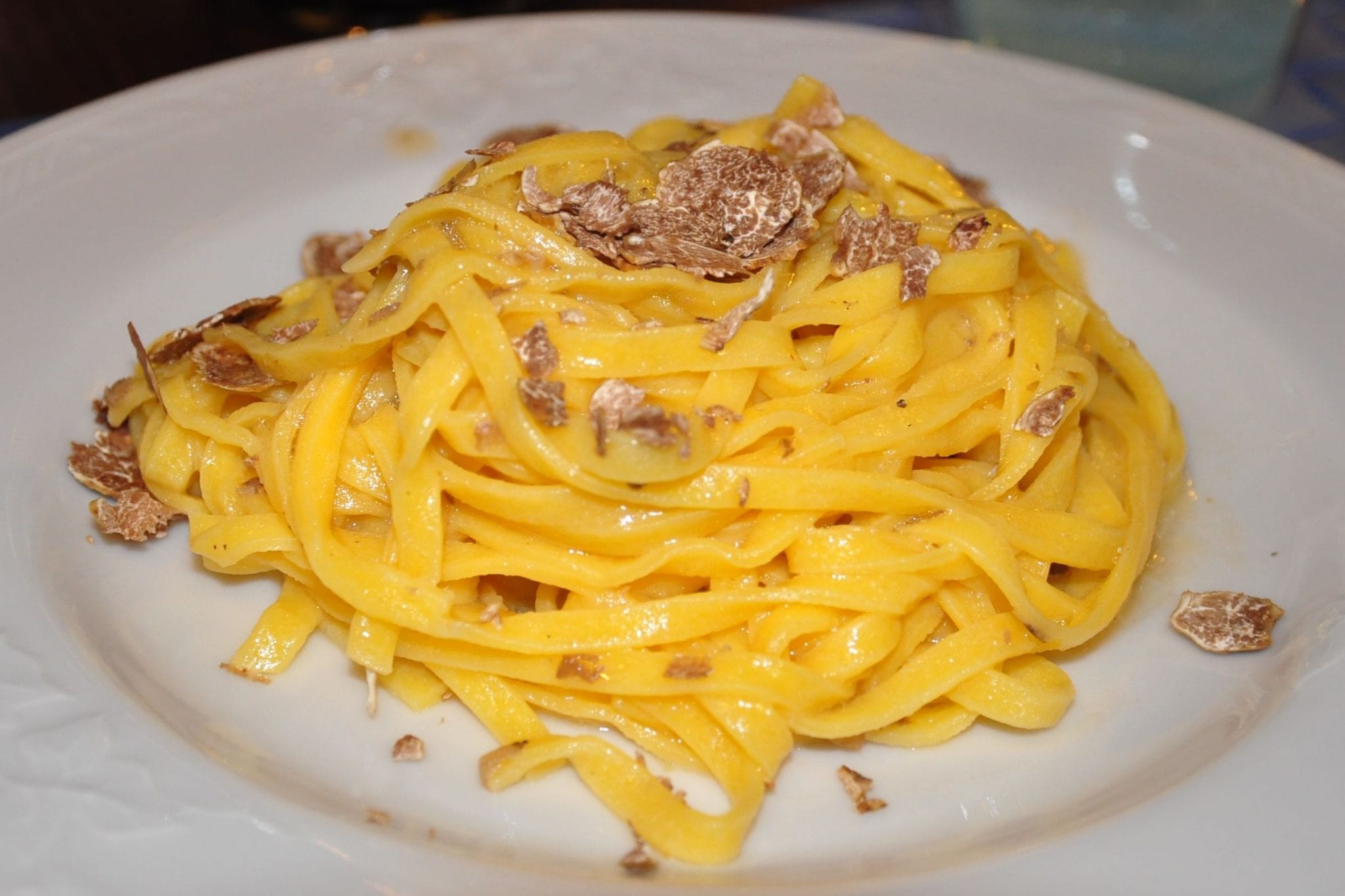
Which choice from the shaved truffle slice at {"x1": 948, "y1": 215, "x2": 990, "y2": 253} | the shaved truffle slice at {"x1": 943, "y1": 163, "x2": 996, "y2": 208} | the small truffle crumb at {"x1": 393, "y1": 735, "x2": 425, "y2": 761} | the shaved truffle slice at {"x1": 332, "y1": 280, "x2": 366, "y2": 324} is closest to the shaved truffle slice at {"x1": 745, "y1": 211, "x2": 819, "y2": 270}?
the shaved truffle slice at {"x1": 948, "y1": 215, "x2": 990, "y2": 253}

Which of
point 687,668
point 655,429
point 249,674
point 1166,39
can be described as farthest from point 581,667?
point 1166,39

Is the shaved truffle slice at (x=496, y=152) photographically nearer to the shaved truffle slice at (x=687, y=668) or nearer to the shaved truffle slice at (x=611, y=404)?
the shaved truffle slice at (x=611, y=404)

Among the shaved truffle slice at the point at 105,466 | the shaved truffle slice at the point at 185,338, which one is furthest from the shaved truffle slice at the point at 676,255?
the shaved truffle slice at the point at 105,466

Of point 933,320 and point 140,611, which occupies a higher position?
point 933,320

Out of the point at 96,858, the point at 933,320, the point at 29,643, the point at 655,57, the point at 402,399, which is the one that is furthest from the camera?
the point at 655,57

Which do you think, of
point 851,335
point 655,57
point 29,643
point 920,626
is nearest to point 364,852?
point 29,643

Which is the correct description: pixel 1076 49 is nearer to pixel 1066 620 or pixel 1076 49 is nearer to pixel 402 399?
pixel 1066 620

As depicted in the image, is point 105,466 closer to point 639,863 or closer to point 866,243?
point 639,863
